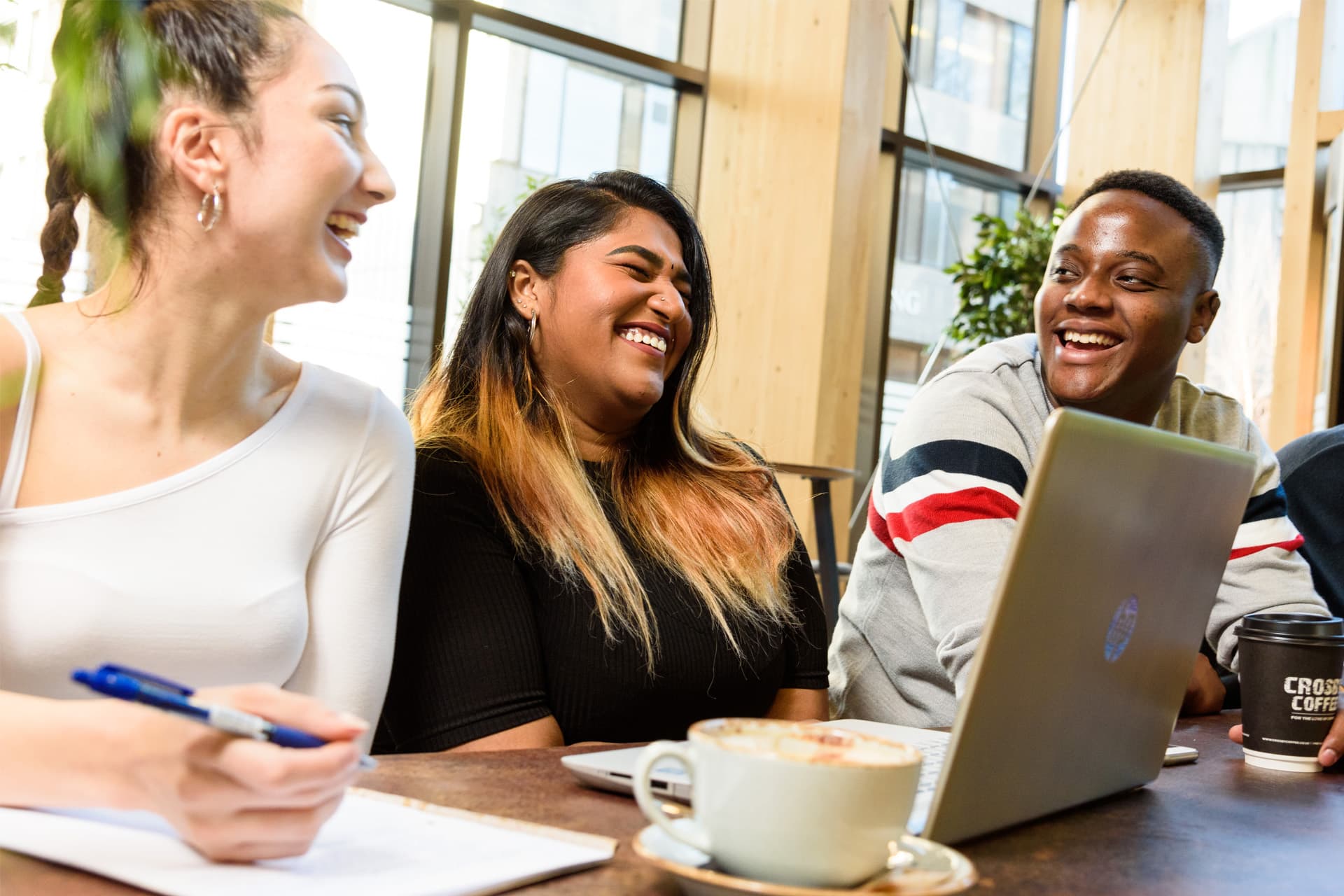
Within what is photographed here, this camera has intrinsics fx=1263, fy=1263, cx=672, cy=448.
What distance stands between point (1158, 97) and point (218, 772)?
21.2 ft

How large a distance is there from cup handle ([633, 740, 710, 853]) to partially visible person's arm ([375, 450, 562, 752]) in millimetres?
736

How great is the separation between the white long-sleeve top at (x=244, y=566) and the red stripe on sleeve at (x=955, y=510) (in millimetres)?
587

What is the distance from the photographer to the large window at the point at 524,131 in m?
4.91

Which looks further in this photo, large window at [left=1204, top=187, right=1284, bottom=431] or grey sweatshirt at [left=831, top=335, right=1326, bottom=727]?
large window at [left=1204, top=187, right=1284, bottom=431]

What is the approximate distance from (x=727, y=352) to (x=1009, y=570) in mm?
4517

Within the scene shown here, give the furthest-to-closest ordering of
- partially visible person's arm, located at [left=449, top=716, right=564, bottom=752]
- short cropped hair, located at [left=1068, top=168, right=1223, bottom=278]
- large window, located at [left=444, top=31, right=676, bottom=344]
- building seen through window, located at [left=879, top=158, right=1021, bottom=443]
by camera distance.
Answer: building seen through window, located at [left=879, top=158, right=1021, bottom=443]
large window, located at [left=444, top=31, right=676, bottom=344]
short cropped hair, located at [left=1068, top=168, right=1223, bottom=278]
partially visible person's arm, located at [left=449, top=716, right=564, bottom=752]

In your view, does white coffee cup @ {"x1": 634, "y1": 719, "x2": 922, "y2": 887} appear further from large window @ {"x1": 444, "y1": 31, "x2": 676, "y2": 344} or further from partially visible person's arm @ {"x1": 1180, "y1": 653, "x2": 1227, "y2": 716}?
large window @ {"x1": 444, "y1": 31, "x2": 676, "y2": 344}

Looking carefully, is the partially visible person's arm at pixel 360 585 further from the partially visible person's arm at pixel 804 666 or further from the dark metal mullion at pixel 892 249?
the dark metal mullion at pixel 892 249

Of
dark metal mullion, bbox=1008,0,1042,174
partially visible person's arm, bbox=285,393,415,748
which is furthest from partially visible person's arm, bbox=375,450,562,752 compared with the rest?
dark metal mullion, bbox=1008,0,1042,174

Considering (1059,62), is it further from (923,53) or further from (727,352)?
(727,352)

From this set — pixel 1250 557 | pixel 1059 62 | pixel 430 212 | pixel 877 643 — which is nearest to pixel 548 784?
pixel 877 643

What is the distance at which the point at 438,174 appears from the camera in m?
4.82

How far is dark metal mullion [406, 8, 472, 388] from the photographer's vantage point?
189 inches

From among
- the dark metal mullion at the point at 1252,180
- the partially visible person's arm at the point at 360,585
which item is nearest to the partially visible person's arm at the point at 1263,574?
the partially visible person's arm at the point at 360,585
